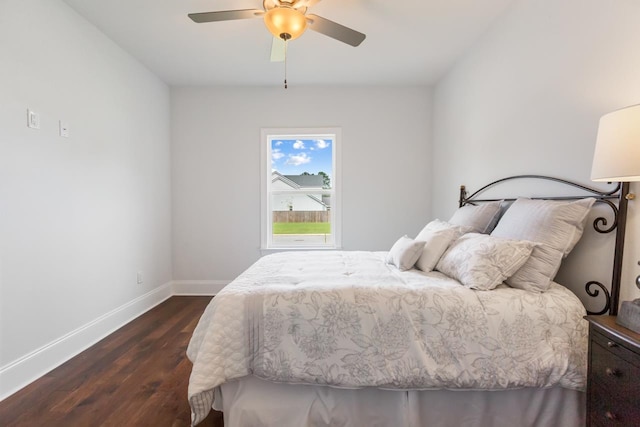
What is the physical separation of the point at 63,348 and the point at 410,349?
2.47 metres

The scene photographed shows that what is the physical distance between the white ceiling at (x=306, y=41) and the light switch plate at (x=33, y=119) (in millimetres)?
934

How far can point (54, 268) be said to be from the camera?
7.04 ft

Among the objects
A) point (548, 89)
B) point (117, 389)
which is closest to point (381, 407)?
point (117, 389)

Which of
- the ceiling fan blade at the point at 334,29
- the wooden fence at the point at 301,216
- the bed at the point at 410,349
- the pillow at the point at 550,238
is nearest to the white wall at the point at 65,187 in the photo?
the bed at the point at 410,349

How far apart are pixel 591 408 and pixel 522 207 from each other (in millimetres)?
1037

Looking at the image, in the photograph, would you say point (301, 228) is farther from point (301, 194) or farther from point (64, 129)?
point (64, 129)

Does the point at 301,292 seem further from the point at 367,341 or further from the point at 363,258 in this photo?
the point at 363,258

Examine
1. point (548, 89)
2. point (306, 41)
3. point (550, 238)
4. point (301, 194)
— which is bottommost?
point (550, 238)

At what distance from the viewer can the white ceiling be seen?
7.36 feet

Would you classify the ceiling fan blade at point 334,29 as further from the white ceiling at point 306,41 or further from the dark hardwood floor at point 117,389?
the dark hardwood floor at point 117,389

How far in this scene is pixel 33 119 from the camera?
1.98 metres

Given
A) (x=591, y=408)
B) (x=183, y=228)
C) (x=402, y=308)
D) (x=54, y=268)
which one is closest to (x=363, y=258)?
(x=402, y=308)

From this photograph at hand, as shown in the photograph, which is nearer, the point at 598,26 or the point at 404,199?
the point at 598,26

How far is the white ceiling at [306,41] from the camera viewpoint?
224 centimetres
